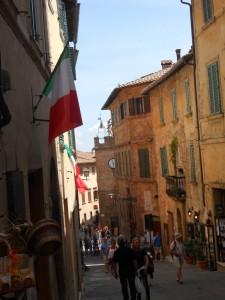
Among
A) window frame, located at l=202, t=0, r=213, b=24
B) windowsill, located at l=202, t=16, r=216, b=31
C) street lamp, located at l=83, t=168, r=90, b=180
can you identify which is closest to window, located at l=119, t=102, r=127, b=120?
windowsill, located at l=202, t=16, r=216, b=31

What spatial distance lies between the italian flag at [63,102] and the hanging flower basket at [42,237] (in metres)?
2.29

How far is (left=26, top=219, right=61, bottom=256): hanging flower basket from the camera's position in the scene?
4711 millimetres

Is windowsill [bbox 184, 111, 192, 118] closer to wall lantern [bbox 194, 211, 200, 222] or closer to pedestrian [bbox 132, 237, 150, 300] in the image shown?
wall lantern [bbox 194, 211, 200, 222]

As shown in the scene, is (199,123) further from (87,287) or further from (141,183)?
(141,183)

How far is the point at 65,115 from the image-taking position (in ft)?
22.9

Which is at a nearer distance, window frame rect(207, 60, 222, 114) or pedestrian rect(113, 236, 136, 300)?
pedestrian rect(113, 236, 136, 300)

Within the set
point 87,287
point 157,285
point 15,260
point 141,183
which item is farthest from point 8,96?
point 141,183

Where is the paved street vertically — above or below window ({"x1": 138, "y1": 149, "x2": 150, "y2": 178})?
below

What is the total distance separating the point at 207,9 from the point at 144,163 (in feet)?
57.6

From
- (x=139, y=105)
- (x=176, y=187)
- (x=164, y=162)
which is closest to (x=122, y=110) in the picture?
(x=139, y=105)

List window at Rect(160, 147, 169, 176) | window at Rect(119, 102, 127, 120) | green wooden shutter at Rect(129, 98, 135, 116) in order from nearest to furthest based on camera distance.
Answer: window at Rect(160, 147, 169, 176), green wooden shutter at Rect(129, 98, 135, 116), window at Rect(119, 102, 127, 120)

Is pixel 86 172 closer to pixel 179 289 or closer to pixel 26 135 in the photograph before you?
pixel 179 289

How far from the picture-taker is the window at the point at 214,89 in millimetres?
19406

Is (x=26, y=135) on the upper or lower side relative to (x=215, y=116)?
lower
